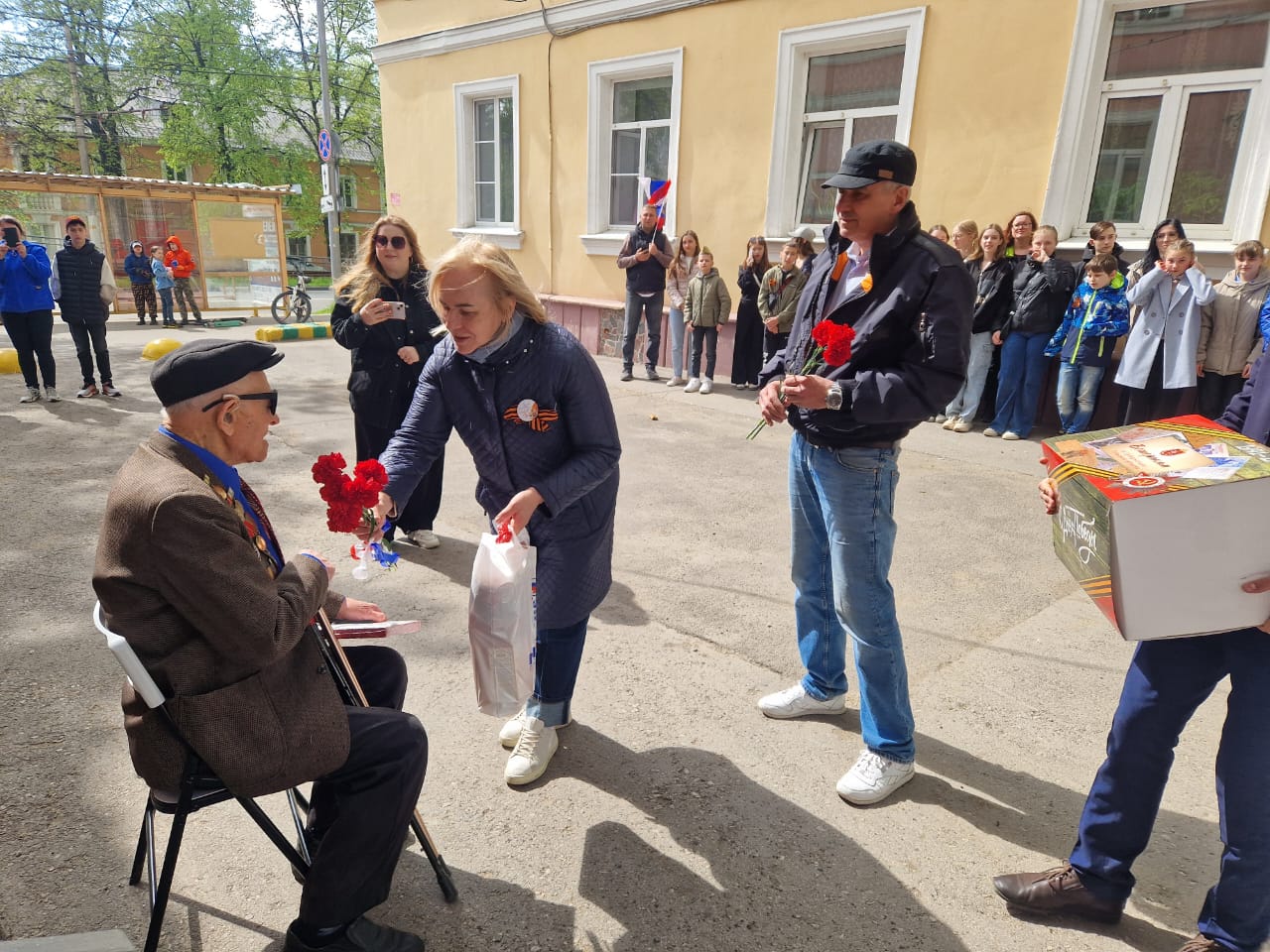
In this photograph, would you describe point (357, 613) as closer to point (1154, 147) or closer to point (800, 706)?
point (800, 706)

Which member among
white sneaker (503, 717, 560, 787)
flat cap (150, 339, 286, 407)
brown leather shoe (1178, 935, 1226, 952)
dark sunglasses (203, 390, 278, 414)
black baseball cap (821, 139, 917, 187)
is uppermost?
black baseball cap (821, 139, 917, 187)

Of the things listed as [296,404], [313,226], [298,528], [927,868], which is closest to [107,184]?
[296,404]

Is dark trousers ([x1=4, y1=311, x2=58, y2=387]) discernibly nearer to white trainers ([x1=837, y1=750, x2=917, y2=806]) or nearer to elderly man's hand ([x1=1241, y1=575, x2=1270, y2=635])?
white trainers ([x1=837, y1=750, x2=917, y2=806])

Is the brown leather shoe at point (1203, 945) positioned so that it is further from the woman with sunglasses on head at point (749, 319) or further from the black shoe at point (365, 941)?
the woman with sunglasses on head at point (749, 319)

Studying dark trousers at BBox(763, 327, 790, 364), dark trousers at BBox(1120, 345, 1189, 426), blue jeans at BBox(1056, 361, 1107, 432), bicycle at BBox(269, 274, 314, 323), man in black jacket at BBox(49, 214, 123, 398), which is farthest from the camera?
bicycle at BBox(269, 274, 314, 323)

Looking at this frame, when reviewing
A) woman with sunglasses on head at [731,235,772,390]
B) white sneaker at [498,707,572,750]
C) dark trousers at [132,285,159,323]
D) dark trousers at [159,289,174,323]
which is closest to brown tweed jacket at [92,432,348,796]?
white sneaker at [498,707,572,750]

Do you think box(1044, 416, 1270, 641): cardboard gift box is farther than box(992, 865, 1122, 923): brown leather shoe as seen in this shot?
No

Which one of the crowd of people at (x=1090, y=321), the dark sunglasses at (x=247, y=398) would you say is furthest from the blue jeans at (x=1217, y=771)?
the crowd of people at (x=1090, y=321)

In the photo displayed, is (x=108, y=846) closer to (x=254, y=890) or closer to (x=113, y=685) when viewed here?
(x=254, y=890)

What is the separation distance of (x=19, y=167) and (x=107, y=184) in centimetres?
2001

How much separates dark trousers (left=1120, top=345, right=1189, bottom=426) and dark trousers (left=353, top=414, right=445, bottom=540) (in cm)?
584

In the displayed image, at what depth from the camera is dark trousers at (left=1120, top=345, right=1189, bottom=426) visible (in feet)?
22.8

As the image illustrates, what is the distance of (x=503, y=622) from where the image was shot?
7.37 feet

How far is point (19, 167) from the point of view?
100.0ft
